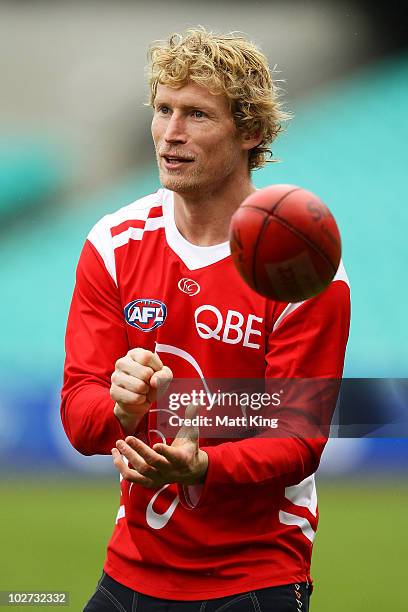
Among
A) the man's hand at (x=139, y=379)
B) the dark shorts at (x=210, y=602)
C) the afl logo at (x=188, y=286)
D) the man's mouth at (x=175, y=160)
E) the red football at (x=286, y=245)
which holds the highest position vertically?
the man's mouth at (x=175, y=160)

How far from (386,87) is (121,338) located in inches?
111

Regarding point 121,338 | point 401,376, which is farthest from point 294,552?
point 401,376

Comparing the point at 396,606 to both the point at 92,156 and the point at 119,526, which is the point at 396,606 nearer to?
the point at 119,526

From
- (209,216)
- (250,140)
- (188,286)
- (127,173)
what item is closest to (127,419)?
(188,286)

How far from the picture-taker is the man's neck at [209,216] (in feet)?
9.38

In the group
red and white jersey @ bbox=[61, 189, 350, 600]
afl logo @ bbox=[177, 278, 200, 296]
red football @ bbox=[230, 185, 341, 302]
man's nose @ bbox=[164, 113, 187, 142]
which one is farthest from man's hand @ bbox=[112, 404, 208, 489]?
man's nose @ bbox=[164, 113, 187, 142]

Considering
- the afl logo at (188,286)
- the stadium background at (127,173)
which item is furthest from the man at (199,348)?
the stadium background at (127,173)

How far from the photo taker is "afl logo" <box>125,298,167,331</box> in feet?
9.04

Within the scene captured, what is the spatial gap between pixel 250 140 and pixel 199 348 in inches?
25.4

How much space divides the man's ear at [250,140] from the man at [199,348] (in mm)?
24

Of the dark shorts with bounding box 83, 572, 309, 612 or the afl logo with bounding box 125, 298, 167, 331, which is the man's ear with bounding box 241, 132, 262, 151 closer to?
the afl logo with bounding box 125, 298, 167, 331

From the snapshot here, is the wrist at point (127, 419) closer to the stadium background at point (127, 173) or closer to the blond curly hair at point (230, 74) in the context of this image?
the blond curly hair at point (230, 74)

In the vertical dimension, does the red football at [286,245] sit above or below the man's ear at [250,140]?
below

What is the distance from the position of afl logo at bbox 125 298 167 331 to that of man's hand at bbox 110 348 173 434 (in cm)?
41
